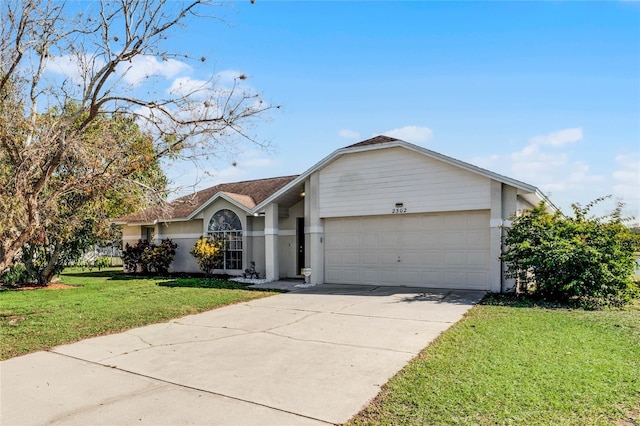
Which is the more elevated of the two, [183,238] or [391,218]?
[391,218]

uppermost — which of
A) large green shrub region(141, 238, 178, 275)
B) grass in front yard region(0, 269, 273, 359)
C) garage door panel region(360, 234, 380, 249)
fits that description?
garage door panel region(360, 234, 380, 249)

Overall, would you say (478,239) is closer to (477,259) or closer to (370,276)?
(477,259)

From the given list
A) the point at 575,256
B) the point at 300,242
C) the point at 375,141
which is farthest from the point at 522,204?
the point at 300,242

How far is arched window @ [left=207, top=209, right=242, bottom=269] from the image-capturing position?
17.9 meters

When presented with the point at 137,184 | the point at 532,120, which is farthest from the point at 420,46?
the point at 137,184

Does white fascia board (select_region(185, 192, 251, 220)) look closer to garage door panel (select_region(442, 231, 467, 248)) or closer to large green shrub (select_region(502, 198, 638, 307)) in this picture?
→ garage door panel (select_region(442, 231, 467, 248))

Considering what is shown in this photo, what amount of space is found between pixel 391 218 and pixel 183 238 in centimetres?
1095

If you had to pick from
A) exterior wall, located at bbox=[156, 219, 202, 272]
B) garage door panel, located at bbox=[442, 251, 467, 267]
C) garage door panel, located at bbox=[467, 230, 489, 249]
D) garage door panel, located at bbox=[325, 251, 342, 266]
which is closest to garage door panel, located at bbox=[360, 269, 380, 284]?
garage door panel, located at bbox=[325, 251, 342, 266]

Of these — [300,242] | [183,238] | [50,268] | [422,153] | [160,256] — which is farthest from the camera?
[183,238]

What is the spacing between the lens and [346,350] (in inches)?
248

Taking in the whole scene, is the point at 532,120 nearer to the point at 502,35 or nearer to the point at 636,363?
the point at 502,35

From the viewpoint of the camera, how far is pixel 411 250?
13.4 metres

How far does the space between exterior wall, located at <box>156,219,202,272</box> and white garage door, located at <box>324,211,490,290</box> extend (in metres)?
7.70

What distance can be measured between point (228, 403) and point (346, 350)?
2.34 meters
